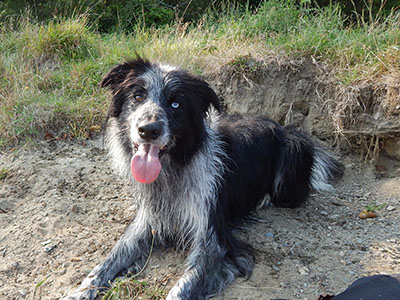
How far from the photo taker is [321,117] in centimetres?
551

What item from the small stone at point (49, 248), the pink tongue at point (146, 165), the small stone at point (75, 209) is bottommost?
the small stone at point (75, 209)

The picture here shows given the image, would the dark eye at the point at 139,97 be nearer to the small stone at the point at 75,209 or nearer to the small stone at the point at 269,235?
the small stone at the point at 75,209

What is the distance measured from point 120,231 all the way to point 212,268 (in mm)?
1021

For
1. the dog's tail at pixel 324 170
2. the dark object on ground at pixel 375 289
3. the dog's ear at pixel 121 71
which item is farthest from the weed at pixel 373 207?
the dog's ear at pixel 121 71

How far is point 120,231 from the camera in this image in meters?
4.09

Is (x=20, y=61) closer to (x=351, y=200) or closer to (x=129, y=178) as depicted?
(x=129, y=178)

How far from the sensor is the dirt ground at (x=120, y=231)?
3.49 m

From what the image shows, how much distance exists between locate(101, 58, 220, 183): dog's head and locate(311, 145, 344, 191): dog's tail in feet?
5.69

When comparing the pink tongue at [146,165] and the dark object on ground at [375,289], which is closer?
the dark object on ground at [375,289]

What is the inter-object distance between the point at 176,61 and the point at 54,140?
1930 mm

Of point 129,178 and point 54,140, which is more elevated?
point 129,178

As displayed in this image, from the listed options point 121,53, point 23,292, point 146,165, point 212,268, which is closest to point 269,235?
point 212,268

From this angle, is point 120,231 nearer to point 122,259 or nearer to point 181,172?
point 122,259

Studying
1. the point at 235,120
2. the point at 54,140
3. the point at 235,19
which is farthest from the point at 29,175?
the point at 235,19
